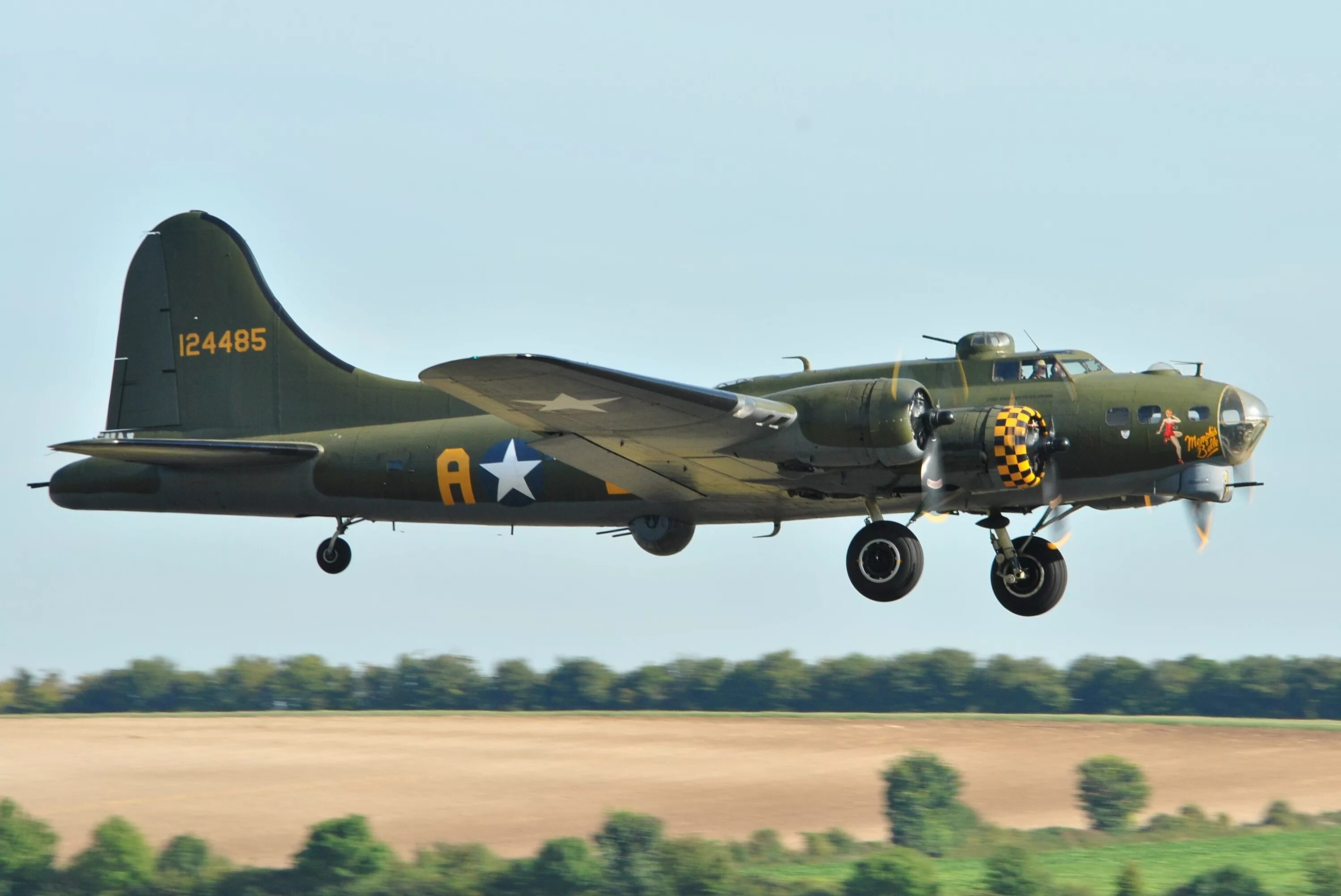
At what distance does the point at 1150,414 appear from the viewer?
18500 mm

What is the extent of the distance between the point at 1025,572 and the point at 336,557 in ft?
32.2

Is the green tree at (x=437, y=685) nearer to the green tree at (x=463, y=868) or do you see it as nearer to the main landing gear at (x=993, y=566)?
the green tree at (x=463, y=868)

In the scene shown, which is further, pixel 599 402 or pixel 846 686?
pixel 846 686

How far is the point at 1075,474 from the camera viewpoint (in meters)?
18.9

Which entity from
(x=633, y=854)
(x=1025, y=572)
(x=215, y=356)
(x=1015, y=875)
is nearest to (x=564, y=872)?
(x=633, y=854)

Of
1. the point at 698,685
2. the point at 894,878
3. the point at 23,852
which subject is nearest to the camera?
the point at 23,852

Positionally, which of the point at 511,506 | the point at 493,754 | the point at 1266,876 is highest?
the point at 511,506

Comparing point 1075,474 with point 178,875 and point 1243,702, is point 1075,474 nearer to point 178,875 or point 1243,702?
point 178,875

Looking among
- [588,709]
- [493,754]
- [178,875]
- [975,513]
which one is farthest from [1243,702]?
[975,513]

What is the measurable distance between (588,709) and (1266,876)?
35210mm

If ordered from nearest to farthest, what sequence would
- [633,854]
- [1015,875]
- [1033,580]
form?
[1033,580]
[633,854]
[1015,875]

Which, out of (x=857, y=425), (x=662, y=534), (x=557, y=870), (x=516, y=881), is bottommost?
(x=516, y=881)

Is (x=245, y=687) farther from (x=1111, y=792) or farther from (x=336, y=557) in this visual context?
(x=336, y=557)

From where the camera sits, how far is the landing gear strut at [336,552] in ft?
75.4
